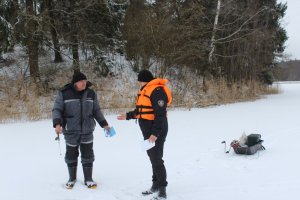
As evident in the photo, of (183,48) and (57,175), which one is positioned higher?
(183,48)

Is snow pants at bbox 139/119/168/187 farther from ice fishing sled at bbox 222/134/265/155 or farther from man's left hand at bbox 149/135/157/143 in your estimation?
ice fishing sled at bbox 222/134/265/155

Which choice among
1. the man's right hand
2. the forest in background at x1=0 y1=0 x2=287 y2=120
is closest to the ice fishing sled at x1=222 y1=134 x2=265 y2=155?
the man's right hand

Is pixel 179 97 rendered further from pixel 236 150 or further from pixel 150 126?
pixel 150 126

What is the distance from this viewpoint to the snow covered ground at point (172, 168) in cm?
277

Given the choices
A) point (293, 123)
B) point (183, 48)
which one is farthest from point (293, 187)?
point (183, 48)

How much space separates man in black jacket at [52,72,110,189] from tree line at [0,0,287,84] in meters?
7.49

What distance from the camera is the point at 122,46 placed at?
512 inches

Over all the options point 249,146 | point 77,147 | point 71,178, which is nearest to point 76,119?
point 77,147

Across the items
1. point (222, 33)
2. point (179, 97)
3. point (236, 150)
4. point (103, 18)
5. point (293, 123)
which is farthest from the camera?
point (222, 33)

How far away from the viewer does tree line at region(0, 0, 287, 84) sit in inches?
410

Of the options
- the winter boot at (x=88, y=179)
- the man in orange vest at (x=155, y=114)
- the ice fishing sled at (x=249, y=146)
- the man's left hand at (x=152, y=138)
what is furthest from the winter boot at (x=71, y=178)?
the ice fishing sled at (x=249, y=146)

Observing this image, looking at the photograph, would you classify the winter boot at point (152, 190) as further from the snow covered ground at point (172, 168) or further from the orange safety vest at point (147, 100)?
the orange safety vest at point (147, 100)

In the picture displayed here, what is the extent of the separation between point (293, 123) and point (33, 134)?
6.80 m

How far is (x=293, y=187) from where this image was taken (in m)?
2.77
